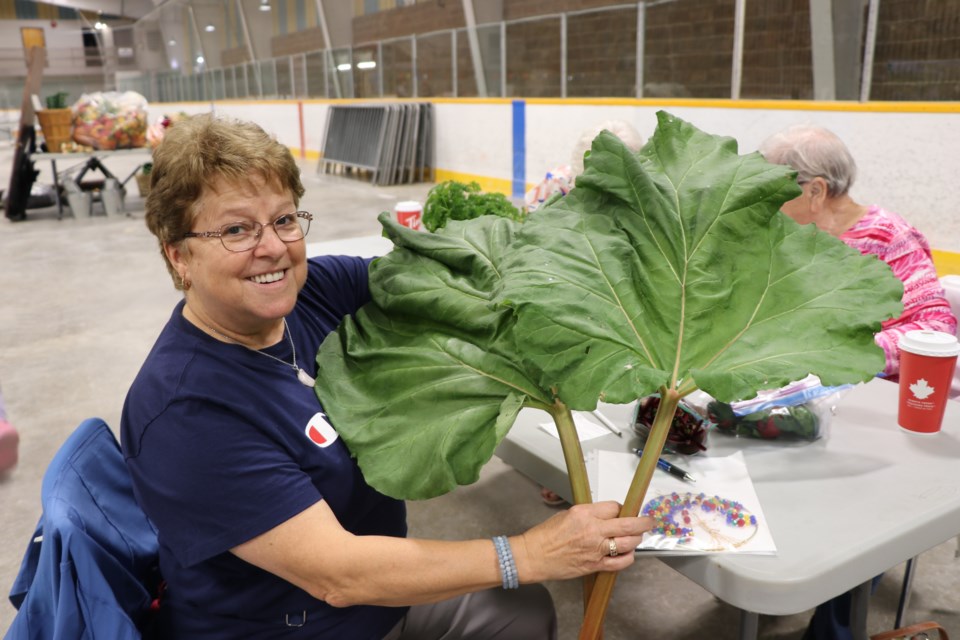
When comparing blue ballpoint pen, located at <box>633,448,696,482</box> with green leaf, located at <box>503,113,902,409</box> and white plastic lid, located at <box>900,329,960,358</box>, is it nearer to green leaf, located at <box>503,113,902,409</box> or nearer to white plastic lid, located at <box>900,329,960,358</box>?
green leaf, located at <box>503,113,902,409</box>

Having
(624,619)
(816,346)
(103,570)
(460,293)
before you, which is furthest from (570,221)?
(624,619)

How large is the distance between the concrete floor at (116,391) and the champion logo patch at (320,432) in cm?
131

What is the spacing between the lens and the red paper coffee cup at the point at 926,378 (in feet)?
5.02

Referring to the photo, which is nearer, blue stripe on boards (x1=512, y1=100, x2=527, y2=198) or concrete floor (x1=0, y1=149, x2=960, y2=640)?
concrete floor (x1=0, y1=149, x2=960, y2=640)

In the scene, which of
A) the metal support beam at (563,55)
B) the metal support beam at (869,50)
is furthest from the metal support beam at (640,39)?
the metal support beam at (869,50)

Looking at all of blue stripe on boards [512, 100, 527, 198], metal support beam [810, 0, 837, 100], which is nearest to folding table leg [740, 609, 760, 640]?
metal support beam [810, 0, 837, 100]

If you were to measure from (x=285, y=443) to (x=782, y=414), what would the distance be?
38.0 inches

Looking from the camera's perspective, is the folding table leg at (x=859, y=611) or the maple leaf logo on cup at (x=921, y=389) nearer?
the maple leaf logo on cup at (x=921, y=389)

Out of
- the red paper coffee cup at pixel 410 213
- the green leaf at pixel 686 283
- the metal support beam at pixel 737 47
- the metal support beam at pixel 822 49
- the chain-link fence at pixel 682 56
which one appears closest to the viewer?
the green leaf at pixel 686 283

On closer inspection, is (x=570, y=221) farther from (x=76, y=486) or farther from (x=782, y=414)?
(x=76, y=486)

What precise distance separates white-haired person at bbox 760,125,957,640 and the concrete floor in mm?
801

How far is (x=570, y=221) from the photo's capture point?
3.82 feet

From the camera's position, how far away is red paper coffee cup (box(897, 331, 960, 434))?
1531mm

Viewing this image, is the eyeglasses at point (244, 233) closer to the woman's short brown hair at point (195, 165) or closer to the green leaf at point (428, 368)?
the woman's short brown hair at point (195, 165)
